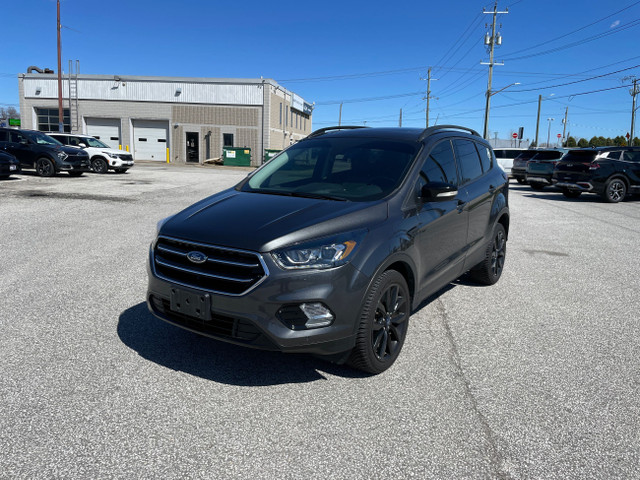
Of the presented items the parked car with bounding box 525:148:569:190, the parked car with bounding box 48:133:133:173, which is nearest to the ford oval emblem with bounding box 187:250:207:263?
the parked car with bounding box 525:148:569:190

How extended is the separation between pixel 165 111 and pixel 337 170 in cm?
4425

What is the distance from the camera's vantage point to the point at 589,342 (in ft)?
14.3

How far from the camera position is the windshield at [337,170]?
4.04 m

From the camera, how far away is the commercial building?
44688mm

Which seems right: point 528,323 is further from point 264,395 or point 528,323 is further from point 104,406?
point 104,406

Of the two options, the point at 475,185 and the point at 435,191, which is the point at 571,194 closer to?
the point at 475,185

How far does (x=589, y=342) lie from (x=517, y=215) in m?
9.40

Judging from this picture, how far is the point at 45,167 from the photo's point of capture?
19.2 m

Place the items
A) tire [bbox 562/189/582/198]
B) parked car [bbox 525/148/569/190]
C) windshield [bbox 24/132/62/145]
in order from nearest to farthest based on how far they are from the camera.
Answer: tire [bbox 562/189/582/198] < windshield [bbox 24/132/62/145] < parked car [bbox 525/148/569/190]

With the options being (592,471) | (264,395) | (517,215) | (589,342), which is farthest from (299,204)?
(517,215)

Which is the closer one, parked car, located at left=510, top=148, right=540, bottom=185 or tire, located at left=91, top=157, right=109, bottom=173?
tire, located at left=91, top=157, right=109, bottom=173

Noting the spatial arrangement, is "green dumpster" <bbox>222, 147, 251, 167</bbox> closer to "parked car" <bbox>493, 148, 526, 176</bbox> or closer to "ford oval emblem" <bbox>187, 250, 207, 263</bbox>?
"parked car" <bbox>493, 148, 526, 176</bbox>

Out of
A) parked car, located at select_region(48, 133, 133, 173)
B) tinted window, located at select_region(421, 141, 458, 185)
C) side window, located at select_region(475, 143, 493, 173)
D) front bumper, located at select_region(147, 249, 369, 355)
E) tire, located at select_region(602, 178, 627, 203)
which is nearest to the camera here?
front bumper, located at select_region(147, 249, 369, 355)

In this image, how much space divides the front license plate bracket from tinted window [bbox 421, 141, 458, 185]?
6.96ft
